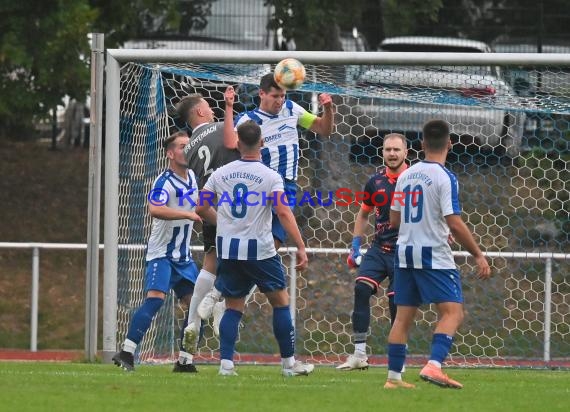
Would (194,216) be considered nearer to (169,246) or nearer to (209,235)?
(209,235)

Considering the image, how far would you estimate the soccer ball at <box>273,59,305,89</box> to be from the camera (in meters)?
9.98

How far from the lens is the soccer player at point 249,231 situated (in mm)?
9234

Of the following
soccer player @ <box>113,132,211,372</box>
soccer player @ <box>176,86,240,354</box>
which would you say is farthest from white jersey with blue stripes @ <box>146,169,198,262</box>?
soccer player @ <box>176,86,240,354</box>

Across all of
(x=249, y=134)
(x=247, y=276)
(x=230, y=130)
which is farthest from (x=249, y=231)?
(x=230, y=130)

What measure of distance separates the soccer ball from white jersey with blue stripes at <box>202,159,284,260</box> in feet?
3.12

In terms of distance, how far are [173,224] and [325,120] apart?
4.86 feet

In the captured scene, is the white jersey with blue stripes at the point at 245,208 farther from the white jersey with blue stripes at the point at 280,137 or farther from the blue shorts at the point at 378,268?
the blue shorts at the point at 378,268

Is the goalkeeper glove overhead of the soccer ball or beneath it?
beneath

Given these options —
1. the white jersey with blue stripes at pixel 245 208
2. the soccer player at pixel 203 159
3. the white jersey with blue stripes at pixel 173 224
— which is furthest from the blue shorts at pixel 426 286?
the white jersey with blue stripes at pixel 173 224

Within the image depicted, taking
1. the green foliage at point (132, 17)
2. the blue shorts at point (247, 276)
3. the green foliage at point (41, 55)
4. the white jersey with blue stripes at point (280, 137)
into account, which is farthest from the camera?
the green foliage at point (132, 17)

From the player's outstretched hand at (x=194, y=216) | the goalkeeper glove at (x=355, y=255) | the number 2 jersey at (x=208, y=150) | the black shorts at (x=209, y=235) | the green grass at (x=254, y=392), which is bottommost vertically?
the green grass at (x=254, y=392)

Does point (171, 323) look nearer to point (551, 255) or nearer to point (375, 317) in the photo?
point (375, 317)

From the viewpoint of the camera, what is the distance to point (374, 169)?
14.5m

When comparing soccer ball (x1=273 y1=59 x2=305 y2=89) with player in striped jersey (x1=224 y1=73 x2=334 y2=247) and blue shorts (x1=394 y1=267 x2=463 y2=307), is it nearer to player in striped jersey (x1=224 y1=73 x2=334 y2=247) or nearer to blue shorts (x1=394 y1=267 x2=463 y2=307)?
player in striped jersey (x1=224 y1=73 x2=334 y2=247)
